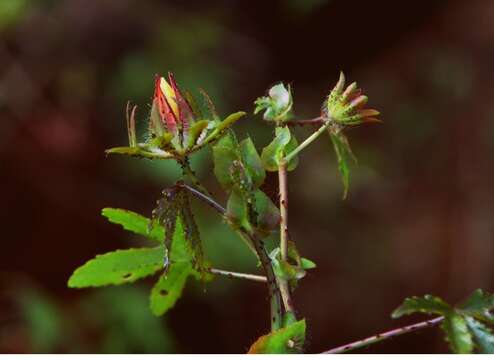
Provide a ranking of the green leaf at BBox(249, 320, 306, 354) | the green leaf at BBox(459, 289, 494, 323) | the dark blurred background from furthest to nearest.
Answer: the dark blurred background → the green leaf at BBox(459, 289, 494, 323) → the green leaf at BBox(249, 320, 306, 354)

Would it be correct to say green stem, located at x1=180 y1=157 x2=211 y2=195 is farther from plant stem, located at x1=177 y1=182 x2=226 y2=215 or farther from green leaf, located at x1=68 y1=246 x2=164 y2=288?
green leaf, located at x1=68 y1=246 x2=164 y2=288

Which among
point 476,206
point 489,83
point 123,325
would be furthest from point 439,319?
point 489,83

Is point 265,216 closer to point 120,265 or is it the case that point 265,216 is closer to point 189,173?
point 189,173

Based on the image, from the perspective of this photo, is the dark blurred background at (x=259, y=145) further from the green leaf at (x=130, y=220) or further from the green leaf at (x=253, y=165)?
the green leaf at (x=253, y=165)

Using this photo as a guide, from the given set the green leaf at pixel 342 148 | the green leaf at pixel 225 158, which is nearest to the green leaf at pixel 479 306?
the green leaf at pixel 342 148

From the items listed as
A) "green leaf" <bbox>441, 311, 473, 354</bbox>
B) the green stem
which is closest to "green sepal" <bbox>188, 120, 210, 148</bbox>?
the green stem

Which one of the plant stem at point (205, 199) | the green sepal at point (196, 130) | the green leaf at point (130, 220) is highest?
the green sepal at point (196, 130)
